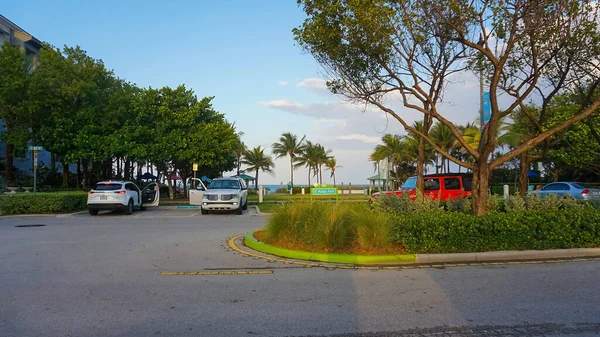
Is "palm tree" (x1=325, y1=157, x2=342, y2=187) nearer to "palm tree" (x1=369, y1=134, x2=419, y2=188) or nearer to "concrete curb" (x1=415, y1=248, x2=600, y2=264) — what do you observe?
"palm tree" (x1=369, y1=134, x2=419, y2=188)

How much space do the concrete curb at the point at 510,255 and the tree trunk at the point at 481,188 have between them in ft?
4.56

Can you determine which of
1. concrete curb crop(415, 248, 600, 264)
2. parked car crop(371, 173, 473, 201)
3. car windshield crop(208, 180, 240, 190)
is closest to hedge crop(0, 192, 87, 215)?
car windshield crop(208, 180, 240, 190)

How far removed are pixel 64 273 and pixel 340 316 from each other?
5.08 metres

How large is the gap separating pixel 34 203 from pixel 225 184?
27.0ft

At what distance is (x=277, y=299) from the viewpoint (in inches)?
253

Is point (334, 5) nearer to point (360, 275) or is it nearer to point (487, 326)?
point (360, 275)

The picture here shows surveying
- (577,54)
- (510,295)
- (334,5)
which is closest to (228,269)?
(510,295)

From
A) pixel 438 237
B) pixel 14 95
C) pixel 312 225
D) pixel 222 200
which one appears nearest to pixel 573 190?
pixel 222 200

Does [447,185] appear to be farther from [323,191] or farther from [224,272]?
[224,272]

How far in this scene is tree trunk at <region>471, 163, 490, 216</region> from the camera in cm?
1052

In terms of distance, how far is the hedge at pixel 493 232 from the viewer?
9.29 m

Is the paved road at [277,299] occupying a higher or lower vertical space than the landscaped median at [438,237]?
lower

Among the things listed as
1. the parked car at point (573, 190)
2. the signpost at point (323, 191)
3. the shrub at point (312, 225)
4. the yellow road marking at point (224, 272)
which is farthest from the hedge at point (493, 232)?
the parked car at point (573, 190)

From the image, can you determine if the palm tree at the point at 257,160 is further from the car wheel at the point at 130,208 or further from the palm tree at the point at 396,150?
the car wheel at the point at 130,208
